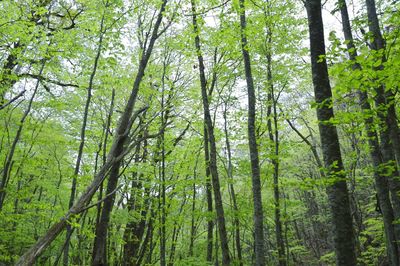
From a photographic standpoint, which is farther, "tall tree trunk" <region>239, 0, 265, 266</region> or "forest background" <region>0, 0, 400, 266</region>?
"tall tree trunk" <region>239, 0, 265, 266</region>

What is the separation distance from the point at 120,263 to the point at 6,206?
597 centimetres

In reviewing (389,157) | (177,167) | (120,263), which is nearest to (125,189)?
(177,167)

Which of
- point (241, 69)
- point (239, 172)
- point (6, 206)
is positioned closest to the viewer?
point (6, 206)

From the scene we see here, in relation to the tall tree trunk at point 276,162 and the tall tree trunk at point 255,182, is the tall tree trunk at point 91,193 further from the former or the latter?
the tall tree trunk at point 276,162

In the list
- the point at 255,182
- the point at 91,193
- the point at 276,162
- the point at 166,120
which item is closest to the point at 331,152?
the point at 91,193

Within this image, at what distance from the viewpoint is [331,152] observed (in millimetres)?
4348

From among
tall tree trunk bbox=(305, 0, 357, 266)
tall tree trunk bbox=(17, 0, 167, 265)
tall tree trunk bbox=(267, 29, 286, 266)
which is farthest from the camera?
tall tree trunk bbox=(267, 29, 286, 266)

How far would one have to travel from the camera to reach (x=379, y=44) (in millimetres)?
6574

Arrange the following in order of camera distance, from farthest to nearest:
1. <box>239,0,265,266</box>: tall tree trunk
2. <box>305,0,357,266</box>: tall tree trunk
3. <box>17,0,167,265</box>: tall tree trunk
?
<box>239,0,265,266</box>: tall tree trunk < <box>17,0,167,265</box>: tall tree trunk < <box>305,0,357,266</box>: tall tree trunk

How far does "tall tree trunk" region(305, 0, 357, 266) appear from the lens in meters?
3.90

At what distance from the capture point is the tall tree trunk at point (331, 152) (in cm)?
390

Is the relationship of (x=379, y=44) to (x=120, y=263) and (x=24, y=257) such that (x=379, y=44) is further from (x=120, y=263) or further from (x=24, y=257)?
(x=120, y=263)

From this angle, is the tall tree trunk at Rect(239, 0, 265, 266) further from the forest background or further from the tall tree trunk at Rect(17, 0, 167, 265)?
the tall tree trunk at Rect(17, 0, 167, 265)

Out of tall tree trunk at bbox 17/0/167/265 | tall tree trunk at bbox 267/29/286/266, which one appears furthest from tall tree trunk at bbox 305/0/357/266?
tall tree trunk at bbox 267/29/286/266
